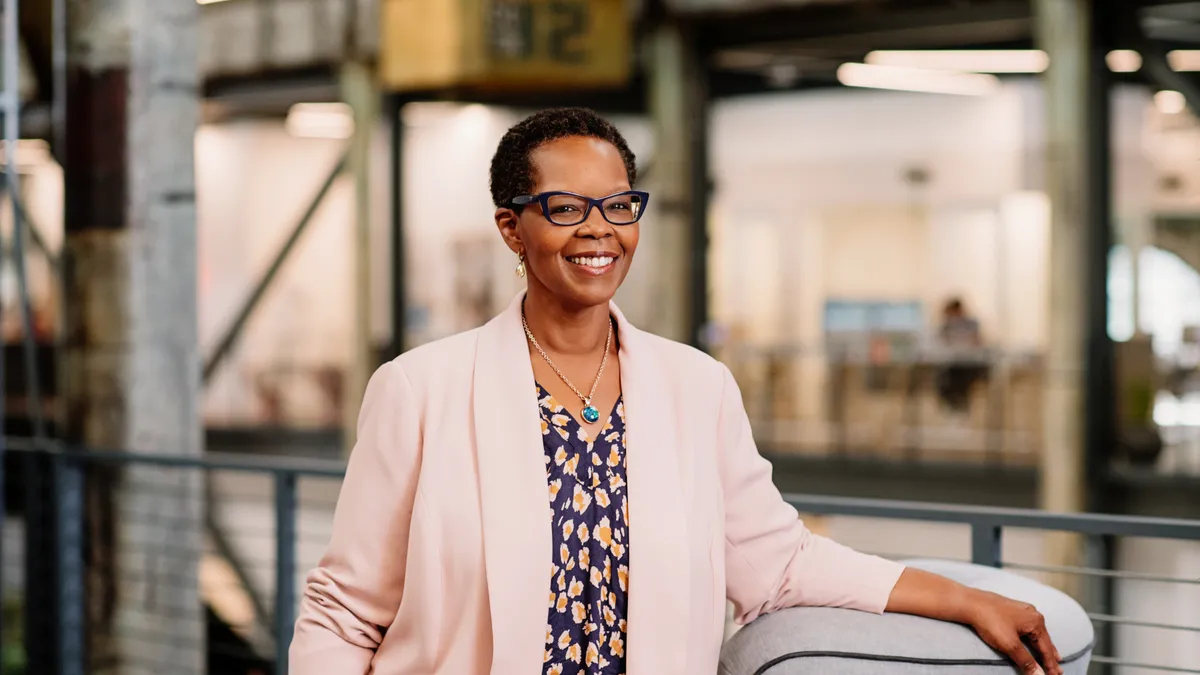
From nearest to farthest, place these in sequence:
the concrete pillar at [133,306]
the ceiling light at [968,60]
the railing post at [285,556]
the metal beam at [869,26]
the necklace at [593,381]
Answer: the necklace at [593,381] → the railing post at [285,556] → the concrete pillar at [133,306] → the metal beam at [869,26] → the ceiling light at [968,60]

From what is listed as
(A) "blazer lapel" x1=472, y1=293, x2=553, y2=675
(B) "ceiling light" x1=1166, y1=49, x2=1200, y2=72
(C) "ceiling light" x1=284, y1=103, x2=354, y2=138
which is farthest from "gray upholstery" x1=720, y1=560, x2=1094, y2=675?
(C) "ceiling light" x1=284, y1=103, x2=354, y2=138

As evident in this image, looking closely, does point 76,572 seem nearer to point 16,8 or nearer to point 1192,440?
point 16,8

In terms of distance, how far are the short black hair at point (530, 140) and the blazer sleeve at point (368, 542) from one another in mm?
303

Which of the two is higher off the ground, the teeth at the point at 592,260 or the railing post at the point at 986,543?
the teeth at the point at 592,260

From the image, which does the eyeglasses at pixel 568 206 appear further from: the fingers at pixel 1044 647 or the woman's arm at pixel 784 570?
the fingers at pixel 1044 647

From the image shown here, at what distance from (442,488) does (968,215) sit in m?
9.22

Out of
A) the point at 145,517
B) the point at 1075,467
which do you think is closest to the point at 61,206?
the point at 145,517

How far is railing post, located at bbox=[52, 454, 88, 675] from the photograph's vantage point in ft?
16.5

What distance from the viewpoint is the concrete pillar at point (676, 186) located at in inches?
425

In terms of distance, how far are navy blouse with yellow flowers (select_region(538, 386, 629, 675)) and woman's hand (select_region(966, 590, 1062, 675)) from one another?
0.54 m

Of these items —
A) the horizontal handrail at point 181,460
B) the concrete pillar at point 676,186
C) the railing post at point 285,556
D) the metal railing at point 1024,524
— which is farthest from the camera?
the concrete pillar at point 676,186

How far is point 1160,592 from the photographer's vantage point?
8820 millimetres

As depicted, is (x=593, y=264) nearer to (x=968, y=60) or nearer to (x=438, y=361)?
(x=438, y=361)

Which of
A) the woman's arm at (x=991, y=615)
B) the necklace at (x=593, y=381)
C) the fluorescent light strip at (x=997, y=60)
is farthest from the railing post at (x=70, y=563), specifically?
the fluorescent light strip at (x=997, y=60)
